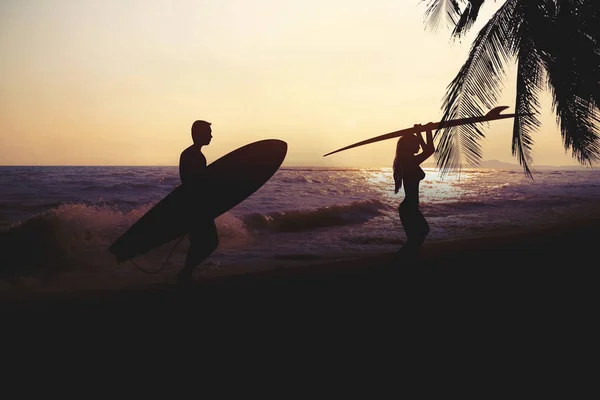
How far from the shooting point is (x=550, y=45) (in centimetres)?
515

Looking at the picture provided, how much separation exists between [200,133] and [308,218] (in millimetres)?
8124

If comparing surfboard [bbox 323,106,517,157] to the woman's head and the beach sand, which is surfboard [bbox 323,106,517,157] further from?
the beach sand

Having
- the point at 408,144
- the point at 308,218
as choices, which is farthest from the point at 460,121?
the point at 308,218

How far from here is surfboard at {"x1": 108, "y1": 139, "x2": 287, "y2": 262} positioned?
15.8 ft

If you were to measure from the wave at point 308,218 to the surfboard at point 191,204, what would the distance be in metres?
5.82

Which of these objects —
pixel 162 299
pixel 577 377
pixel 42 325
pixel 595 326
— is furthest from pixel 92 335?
pixel 595 326

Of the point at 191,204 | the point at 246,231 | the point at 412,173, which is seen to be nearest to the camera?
the point at 191,204

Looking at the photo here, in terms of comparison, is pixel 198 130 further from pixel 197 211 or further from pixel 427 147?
pixel 427 147

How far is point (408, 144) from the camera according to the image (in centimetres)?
634

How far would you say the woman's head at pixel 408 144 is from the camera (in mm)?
6348

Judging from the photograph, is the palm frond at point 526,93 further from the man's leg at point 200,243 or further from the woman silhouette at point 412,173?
the man's leg at point 200,243

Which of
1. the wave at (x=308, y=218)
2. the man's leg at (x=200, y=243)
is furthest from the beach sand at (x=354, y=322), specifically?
the wave at (x=308, y=218)

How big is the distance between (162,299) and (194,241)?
73 centimetres

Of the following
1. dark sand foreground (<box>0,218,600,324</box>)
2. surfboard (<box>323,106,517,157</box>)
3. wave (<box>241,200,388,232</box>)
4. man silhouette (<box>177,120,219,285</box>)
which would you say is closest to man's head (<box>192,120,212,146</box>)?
man silhouette (<box>177,120,219,285</box>)
